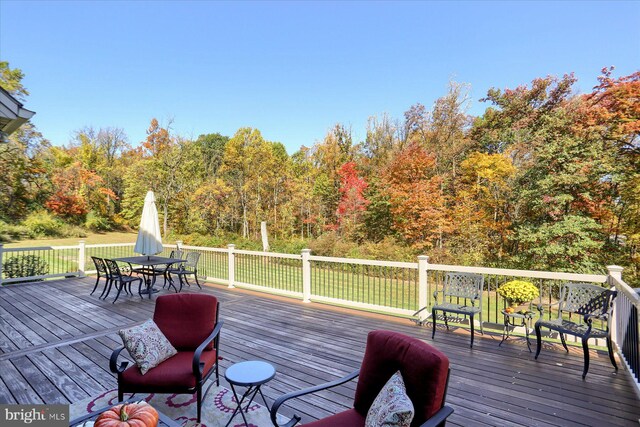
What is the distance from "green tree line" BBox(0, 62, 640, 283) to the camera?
9.61m

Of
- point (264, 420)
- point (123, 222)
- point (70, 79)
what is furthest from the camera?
point (123, 222)

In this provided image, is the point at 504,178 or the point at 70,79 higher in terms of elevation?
the point at 70,79

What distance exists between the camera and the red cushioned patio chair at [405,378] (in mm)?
1616

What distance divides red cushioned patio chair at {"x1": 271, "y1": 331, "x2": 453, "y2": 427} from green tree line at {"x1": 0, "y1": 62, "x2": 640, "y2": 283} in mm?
10262

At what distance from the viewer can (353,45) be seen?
1390 cm

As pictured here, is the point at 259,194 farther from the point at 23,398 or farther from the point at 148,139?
the point at 23,398

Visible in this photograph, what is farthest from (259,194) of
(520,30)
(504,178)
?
(520,30)

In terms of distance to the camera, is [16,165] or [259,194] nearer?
[16,165]

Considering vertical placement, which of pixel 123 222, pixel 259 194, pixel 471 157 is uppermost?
pixel 471 157

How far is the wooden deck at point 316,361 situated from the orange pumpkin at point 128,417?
1.41m

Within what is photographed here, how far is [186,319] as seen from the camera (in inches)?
118

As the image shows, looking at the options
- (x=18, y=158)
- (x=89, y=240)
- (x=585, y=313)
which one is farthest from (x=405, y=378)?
(x=89, y=240)

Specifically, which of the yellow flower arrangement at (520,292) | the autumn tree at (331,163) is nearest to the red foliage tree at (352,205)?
the autumn tree at (331,163)

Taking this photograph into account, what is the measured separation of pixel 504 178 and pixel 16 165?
1998cm
